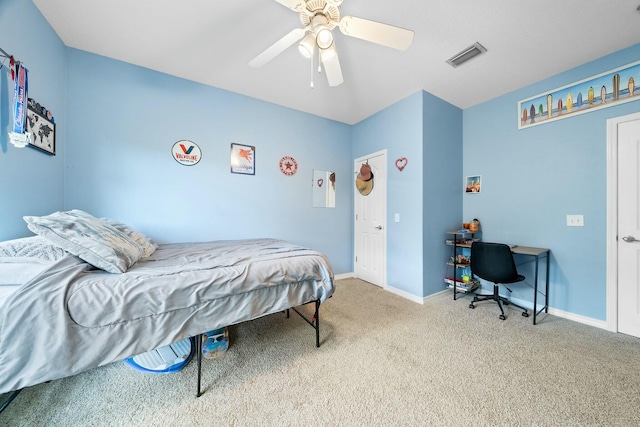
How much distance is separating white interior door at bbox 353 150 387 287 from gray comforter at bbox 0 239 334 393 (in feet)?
6.42

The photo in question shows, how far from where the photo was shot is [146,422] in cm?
116

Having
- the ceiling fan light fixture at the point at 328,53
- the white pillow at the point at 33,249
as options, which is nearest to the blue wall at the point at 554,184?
the ceiling fan light fixture at the point at 328,53

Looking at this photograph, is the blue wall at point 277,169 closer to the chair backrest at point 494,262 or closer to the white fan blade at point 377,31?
the chair backrest at point 494,262

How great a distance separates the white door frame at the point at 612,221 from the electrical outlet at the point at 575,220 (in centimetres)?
18

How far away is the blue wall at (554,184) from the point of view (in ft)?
7.14

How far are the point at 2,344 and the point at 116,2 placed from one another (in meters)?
2.26

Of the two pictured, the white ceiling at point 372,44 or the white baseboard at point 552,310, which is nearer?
the white ceiling at point 372,44

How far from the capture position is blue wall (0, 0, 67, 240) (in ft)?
4.67

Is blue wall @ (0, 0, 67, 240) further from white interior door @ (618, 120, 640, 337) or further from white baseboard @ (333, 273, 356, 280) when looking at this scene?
white interior door @ (618, 120, 640, 337)

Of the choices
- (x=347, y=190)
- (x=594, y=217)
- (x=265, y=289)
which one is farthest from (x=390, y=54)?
(x=594, y=217)

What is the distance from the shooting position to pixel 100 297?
106cm

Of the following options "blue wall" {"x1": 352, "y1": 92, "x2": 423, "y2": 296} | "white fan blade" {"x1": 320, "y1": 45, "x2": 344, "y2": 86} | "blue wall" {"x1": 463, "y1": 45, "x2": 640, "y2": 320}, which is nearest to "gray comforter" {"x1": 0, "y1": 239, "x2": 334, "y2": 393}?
"white fan blade" {"x1": 320, "y1": 45, "x2": 344, "y2": 86}

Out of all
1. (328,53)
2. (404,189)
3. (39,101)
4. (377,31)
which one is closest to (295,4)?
(328,53)

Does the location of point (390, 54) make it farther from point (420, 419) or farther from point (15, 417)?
point (15, 417)
